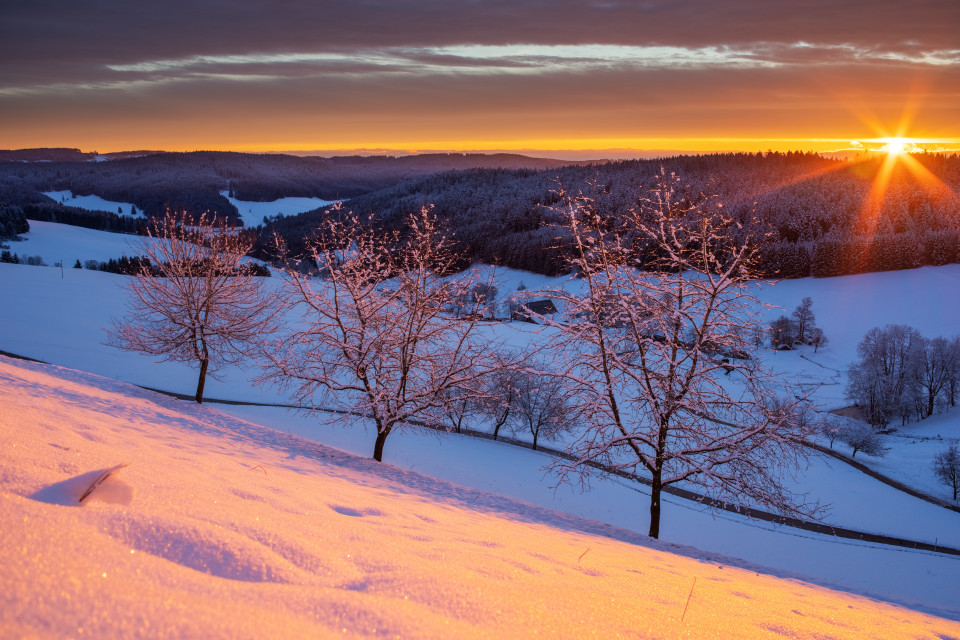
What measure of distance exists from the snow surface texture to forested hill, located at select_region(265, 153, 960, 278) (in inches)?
3020

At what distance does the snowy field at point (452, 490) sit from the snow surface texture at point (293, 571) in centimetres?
4

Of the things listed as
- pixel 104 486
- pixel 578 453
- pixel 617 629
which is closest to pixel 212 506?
pixel 104 486

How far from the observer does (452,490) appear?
11.5m

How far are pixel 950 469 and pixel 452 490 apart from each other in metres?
40.6

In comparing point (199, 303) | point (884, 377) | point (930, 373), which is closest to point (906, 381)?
point (930, 373)

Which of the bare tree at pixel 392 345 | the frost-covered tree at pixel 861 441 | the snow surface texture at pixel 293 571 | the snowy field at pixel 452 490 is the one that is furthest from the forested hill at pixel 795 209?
the snow surface texture at pixel 293 571

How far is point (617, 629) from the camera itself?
10.1ft

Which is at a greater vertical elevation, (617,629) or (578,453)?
(617,629)

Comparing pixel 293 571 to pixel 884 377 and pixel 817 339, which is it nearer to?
pixel 884 377

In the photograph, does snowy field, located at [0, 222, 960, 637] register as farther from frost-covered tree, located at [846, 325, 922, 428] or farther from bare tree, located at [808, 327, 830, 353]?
frost-covered tree, located at [846, 325, 922, 428]

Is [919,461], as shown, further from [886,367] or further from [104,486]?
[104,486]

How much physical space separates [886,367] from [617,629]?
73.4 metres

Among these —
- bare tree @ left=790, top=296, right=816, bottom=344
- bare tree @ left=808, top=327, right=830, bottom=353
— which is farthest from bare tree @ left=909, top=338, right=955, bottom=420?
bare tree @ left=808, top=327, right=830, bottom=353

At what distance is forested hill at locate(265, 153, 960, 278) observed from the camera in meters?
102
